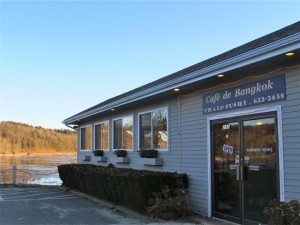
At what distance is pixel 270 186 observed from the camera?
766cm

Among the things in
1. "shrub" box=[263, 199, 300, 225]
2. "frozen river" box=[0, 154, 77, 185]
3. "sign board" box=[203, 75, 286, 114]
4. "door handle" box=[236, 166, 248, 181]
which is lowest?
"frozen river" box=[0, 154, 77, 185]

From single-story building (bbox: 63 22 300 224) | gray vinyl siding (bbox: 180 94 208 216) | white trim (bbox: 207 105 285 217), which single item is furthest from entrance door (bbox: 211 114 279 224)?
gray vinyl siding (bbox: 180 94 208 216)

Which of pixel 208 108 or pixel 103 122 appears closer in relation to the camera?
pixel 208 108

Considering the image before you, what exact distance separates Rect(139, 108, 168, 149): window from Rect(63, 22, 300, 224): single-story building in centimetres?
3

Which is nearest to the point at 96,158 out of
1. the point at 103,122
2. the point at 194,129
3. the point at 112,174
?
the point at 103,122

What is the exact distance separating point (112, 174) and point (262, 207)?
519 cm

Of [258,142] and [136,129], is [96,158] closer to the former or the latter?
[136,129]

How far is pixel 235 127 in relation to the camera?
874 cm

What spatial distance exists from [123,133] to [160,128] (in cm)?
310

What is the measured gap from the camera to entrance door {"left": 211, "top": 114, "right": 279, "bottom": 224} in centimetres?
772

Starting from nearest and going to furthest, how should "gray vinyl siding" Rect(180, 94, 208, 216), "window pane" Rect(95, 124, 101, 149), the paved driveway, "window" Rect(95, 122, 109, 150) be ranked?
the paved driveway
"gray vinyl siding" Rect(180, 94, 208, 216)
"window" Rect(95, 122, 109, 150)
"window pane" Rect(95, 124, 101, 149)

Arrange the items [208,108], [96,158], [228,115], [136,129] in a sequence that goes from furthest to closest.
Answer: [96,158] → [136,129] → [208,108] → [228,115]

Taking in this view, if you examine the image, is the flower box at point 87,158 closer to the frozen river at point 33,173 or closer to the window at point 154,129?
the frozen river at point 33,173

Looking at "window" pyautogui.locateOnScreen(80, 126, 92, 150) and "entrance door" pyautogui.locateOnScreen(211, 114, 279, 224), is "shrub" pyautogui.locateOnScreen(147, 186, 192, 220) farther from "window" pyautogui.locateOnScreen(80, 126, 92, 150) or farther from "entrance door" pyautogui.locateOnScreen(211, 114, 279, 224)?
"window" pyautogui.locateOnScreen(80, 126, 92, 150)
